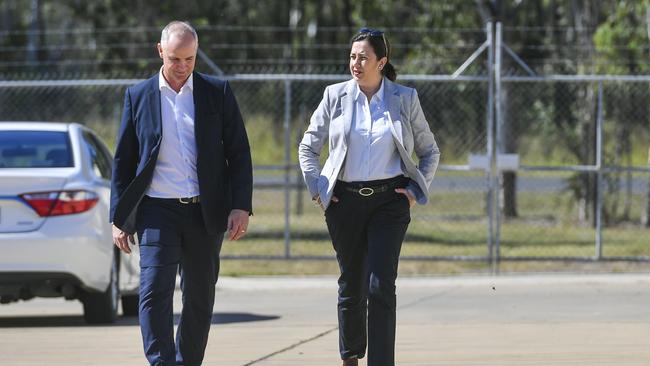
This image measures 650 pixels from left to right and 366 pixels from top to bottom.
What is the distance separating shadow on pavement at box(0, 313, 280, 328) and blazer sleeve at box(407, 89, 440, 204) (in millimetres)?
4165

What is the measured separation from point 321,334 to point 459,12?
15072mm

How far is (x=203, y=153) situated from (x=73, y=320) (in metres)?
5.33

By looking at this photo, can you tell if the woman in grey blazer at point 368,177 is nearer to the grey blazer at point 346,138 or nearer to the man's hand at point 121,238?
the grey blazer at point 346,138

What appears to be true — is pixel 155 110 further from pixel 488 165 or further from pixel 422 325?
pixel 488 165

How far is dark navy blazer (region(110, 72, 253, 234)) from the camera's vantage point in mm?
6848

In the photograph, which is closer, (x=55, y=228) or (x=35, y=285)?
(x=55, y=228)

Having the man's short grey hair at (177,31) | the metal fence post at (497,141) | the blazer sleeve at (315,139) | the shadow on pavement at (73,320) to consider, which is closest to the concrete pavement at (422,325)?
the shadow on pavement at (73,320)

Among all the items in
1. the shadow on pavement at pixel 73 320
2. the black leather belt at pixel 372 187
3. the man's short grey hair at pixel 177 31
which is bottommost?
the shadow on pavement at pixel 73 320

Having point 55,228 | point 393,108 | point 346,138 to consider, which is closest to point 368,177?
point 346,138

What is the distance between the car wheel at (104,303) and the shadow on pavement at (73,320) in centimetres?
7

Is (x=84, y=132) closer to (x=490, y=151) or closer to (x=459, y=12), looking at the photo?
(x=490, y=151)

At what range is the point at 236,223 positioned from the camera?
6.93m

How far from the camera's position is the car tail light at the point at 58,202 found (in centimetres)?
1038

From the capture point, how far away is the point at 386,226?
726 centimetres
